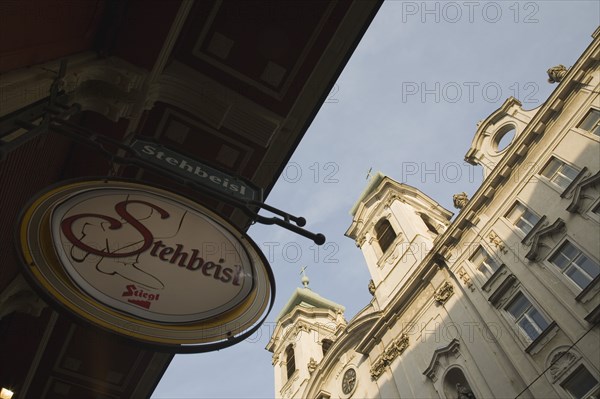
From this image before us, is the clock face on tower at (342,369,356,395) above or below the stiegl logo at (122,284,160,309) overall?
below

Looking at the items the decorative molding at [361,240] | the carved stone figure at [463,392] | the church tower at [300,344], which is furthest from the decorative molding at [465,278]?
the church tower at [300,344]

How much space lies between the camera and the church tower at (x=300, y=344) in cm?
2883

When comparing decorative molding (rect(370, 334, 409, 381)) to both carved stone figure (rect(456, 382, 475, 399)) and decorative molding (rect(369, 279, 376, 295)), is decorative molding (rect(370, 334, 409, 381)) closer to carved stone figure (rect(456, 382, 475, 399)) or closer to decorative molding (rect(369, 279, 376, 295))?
carved stone figure (rect(456, 382, 475, 399))

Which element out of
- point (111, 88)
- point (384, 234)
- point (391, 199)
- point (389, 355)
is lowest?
point (389, 355)

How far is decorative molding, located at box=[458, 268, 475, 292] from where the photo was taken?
18016 millimetres

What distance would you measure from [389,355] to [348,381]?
145 inches

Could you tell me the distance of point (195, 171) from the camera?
5.12 m

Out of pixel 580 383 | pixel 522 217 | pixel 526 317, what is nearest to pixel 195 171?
pixel 580 383

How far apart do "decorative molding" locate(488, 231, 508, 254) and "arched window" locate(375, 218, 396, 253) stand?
316 inches

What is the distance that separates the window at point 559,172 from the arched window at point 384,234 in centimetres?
1023

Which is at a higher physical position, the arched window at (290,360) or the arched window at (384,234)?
the arched window at (384,234)

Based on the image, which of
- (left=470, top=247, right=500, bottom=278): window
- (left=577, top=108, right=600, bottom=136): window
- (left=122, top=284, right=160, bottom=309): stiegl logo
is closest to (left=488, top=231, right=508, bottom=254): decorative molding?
(left=470, top=247, right=500, bottom=278): window

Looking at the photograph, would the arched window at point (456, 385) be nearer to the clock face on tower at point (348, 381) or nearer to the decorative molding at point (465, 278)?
the decorative molding at point (465, 278)

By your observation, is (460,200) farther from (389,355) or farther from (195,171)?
(195,171)
